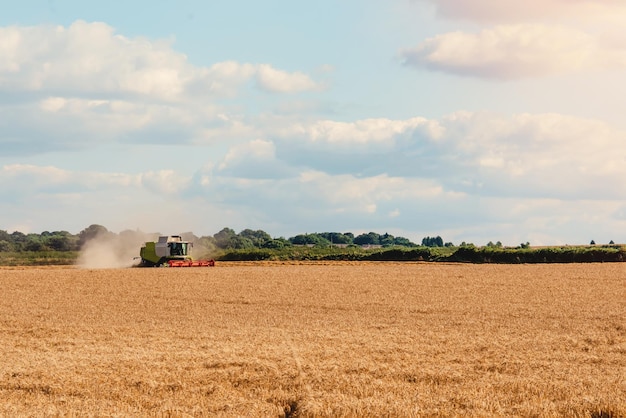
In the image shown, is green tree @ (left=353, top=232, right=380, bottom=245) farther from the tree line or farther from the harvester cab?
the harvester cab

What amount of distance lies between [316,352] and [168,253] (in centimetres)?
3980

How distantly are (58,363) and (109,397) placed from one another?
3.66 meters

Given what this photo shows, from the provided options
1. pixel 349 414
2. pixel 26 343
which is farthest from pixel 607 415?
pixel 26 343

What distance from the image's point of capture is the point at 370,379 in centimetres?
1361

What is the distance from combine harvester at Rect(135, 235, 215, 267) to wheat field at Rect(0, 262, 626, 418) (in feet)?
58.2

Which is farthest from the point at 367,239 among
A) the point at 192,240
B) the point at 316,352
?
the point at 316,352

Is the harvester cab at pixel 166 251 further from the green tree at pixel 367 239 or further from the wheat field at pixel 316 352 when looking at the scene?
the green tree at pixel 367 239

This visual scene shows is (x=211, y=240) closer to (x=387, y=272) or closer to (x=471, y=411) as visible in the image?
(x=387, y=272)

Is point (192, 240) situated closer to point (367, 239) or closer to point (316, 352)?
point (316, 352)

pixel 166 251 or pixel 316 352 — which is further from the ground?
pixel 166 251

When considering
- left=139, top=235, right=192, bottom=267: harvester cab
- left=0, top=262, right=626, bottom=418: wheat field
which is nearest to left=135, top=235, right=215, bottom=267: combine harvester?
left=139, top=235, right=192, bottom=267: harvester cab

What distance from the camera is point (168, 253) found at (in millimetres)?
55250

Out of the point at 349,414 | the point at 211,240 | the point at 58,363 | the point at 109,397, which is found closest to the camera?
the point at 349,414

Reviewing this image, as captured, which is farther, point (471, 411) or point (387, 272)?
point (387, 272)
